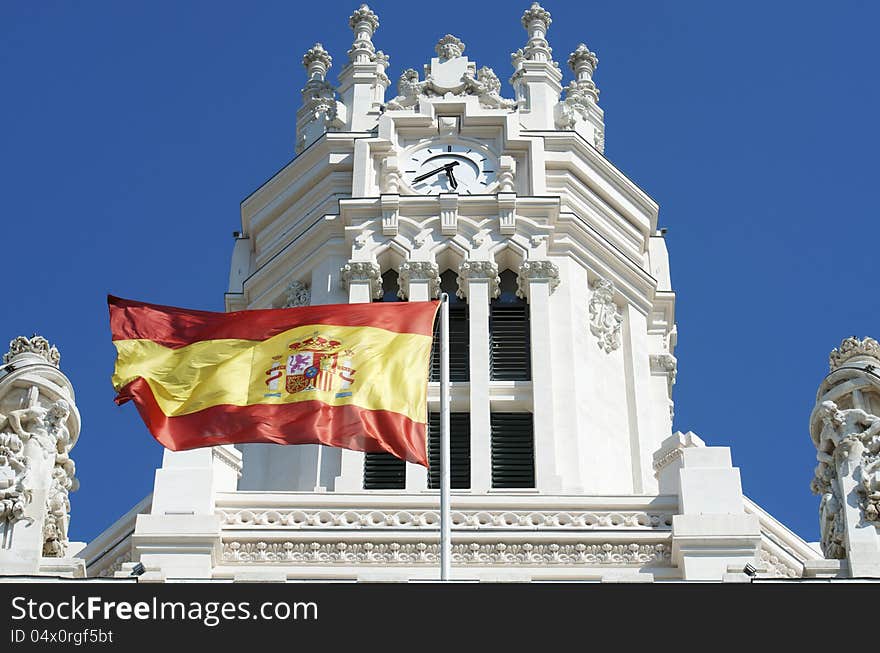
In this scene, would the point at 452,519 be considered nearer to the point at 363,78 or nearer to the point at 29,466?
the point at 29,466

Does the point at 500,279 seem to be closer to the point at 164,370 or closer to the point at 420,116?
the point at 420,116

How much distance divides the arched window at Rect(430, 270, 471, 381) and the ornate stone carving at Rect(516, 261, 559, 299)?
1319 mm

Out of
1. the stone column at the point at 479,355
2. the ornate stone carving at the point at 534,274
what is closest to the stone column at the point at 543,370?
the ornate stone carving at the point at 534,274

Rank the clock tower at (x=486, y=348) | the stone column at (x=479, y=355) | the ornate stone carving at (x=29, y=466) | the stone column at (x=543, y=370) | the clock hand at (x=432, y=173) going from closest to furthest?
1. the ornate stone carving at (x=29, y=466)
2. the clock tower at (x=486, y=348)
3. the stone column at (x=543, y=370)
4. the stone column at (x=479, y=355)
5. the clock hand at (x=432, y=173)

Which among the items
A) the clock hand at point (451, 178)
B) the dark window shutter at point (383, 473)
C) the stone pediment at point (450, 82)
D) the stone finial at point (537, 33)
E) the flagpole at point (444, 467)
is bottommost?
the flagpole at point (444, 467)

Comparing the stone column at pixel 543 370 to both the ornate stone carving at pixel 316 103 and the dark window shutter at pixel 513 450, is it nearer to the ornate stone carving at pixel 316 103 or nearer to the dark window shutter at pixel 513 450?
the dark window shutter at pixel 513 450

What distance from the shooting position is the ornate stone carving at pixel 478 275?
5681 centimetres

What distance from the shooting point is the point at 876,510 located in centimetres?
4175

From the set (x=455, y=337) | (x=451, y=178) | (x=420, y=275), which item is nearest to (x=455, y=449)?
(x=455, y=337)

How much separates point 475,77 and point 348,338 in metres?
20.0

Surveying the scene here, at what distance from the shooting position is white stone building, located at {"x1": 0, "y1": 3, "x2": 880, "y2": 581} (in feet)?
142

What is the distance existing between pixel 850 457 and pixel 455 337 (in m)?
15.4

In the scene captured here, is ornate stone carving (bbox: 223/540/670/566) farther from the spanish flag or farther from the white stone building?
the spanish flag

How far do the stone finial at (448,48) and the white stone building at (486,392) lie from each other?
80 mm
